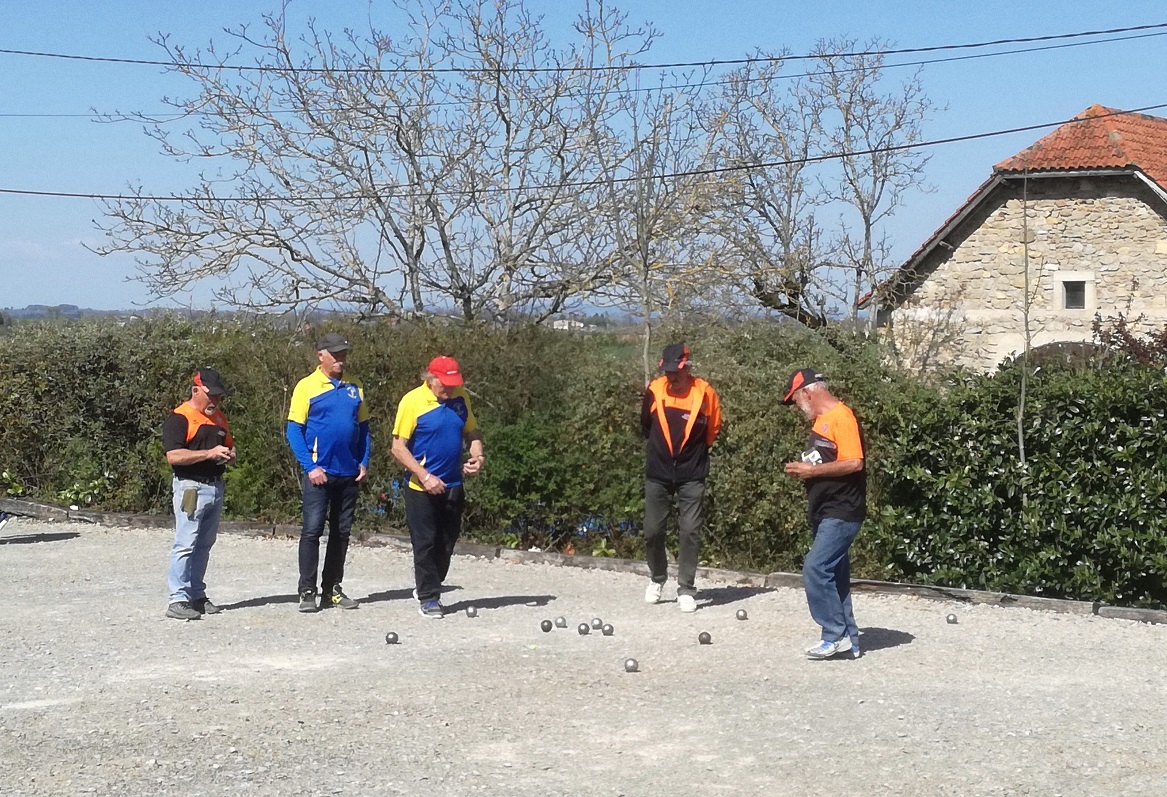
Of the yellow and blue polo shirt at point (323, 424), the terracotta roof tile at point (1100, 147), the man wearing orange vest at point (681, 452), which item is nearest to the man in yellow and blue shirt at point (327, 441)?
the yellow and blue polo shirt at point (323, 424)

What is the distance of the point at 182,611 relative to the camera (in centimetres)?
955

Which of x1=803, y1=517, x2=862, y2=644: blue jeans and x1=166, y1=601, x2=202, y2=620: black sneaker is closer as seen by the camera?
x1=803, y1=517, x2=862, y2=644: blue jeans

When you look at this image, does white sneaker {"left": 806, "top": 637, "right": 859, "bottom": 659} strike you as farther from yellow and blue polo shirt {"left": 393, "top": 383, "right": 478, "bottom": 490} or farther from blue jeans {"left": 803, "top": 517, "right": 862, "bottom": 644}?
yellow and blue polo shirt {"left": 393, "top": 383, "right": 478, "bottom": 490}

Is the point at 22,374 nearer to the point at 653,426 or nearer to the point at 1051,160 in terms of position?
the point at 653,426

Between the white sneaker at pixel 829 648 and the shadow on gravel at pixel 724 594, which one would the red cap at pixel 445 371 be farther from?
the white sneaker at pixel 829 648

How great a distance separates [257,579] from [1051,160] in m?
20.8

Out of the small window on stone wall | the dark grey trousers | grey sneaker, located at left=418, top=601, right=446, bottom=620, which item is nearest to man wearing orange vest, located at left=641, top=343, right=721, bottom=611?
the dark grey trousers

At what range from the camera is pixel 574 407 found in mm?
12344

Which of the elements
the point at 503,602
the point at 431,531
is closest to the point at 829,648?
the point at 431,531

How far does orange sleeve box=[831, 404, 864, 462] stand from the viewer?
787cm

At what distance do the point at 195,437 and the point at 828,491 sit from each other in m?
Answer: 4.11

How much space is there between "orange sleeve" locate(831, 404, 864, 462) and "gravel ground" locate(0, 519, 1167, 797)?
3.89 ft

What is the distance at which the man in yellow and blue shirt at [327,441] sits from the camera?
9.46 metres

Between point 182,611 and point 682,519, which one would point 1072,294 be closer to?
point 682,519
